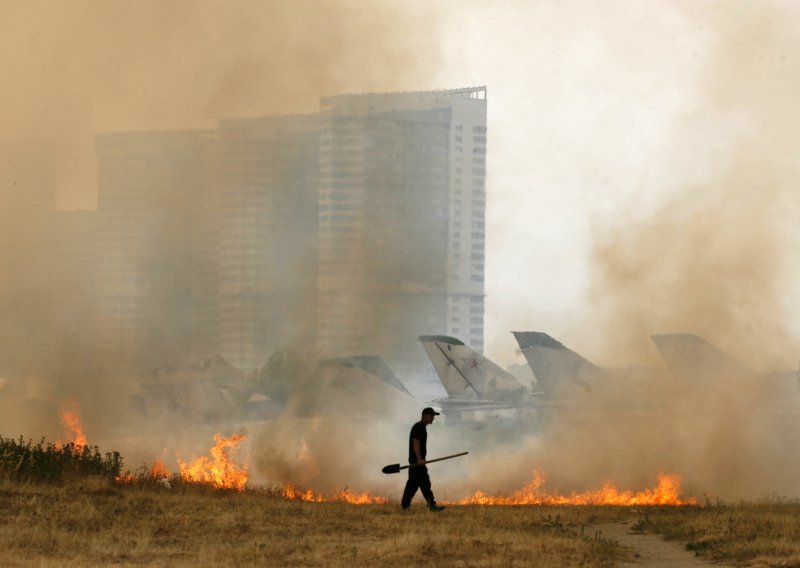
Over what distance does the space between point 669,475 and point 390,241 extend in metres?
35.9

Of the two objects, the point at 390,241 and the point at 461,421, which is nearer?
the point at 461,421

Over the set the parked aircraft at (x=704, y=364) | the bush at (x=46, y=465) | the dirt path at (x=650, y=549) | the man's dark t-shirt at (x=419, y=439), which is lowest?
the dirt path at (x=650, y=549)

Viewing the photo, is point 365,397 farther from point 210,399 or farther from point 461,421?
point 210,399

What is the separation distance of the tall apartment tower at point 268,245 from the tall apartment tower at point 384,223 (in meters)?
1.56

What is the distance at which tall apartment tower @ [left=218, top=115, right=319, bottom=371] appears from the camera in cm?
6206

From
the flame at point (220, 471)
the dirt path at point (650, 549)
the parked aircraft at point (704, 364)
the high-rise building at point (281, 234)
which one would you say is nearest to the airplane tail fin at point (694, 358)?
the parked aircraft at point (704, 364)

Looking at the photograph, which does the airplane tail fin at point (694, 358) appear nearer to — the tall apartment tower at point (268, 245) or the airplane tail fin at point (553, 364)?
the airplane tail fin at point (553, 364)

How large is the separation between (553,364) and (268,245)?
26.8m

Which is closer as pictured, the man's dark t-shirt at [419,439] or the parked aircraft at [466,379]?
the man's dark t-shirt at [419,439]

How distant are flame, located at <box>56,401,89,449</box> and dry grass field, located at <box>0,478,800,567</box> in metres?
19.0

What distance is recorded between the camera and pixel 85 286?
2516 inches

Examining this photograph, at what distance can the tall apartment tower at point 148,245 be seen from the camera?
191 ft

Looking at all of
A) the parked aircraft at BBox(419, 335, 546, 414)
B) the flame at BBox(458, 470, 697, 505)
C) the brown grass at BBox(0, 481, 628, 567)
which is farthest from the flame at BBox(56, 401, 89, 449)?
the brown grass at BBox(0, 481, 628, 567)

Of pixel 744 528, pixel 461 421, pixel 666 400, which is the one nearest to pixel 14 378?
pixel 461 421
